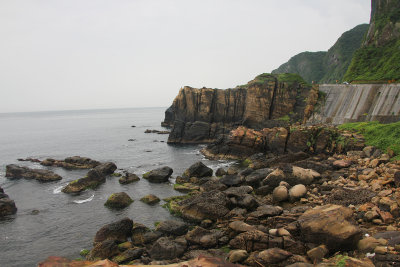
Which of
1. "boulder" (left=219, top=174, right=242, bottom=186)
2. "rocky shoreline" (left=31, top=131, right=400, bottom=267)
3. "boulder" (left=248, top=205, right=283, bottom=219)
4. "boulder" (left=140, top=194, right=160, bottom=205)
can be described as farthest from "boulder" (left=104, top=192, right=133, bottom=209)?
"boulder" (left=248, top=205, right=283, bottom=219)

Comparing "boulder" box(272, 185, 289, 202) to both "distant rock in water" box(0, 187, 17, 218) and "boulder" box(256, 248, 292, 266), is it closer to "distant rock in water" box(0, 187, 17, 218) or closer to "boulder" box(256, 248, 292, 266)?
"boulder" box(256, 248, 292, 266)

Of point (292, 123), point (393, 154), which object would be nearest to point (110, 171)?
point (393, 154)

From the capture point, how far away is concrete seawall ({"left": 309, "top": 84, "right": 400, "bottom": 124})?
4297 cm

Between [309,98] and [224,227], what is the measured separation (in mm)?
52640

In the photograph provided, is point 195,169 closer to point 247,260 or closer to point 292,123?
point 247,260

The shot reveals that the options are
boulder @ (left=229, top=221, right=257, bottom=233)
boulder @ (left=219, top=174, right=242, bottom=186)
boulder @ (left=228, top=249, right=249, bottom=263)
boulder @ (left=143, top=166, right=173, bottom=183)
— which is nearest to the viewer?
boulder @ (left=228, top=249, right=249, bottom=263)

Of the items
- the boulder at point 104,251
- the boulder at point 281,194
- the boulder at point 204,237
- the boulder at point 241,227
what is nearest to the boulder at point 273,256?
the boulder at point 241,227

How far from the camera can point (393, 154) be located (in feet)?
89.4

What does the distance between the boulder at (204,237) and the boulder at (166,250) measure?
826 mm

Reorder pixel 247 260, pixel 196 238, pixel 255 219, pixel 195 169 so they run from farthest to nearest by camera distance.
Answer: pixel 195 169, pixel 255 219, pixel 196 238, pixel 247 260

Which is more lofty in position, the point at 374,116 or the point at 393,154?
the point at 374,116

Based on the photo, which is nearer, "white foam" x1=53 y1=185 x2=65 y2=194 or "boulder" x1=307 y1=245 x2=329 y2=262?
"boulder" x1=307 y1=245 x2=329 y2=262

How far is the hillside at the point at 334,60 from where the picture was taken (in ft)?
488

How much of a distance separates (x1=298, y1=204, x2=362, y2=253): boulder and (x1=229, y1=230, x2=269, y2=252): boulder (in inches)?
96.8
